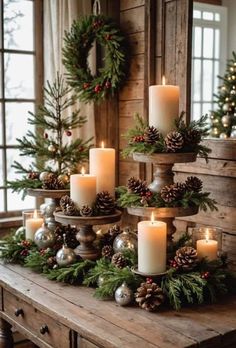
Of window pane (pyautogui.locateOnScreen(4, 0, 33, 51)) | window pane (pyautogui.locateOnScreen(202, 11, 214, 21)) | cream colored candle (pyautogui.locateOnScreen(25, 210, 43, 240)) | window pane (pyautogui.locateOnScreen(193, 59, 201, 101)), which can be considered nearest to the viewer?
cream colored candle (pyautogui.locateOnScreen(25, 210, 43, 240))

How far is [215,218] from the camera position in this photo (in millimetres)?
2057

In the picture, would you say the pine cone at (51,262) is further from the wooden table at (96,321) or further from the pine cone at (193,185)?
the pine cone at (193,185)

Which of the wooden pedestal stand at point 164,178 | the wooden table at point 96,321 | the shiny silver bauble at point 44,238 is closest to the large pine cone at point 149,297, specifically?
the wooden table at point 96,321

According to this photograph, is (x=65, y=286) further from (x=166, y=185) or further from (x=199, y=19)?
(x=199, y=19)

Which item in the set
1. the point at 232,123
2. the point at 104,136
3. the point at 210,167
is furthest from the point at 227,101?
the point at 210,167

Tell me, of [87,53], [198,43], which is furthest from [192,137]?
[198,43]

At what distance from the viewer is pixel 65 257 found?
1859mm

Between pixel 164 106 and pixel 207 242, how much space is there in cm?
49

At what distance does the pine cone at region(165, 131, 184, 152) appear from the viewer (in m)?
1.62

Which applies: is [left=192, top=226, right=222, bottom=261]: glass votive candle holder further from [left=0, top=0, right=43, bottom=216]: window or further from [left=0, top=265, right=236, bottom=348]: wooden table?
[left=0, top=0, right=43, bottom=216]: window

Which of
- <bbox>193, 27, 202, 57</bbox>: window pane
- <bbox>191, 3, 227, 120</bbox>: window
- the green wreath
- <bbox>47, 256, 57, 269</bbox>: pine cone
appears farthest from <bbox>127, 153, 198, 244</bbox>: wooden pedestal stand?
<bbox>193, 27, 202, 57</bbox>: window pane

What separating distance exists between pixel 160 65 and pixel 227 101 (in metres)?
1.35

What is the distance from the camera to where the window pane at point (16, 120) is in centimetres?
269

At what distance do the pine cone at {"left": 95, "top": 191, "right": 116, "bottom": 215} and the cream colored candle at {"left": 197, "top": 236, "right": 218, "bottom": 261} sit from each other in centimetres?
33
